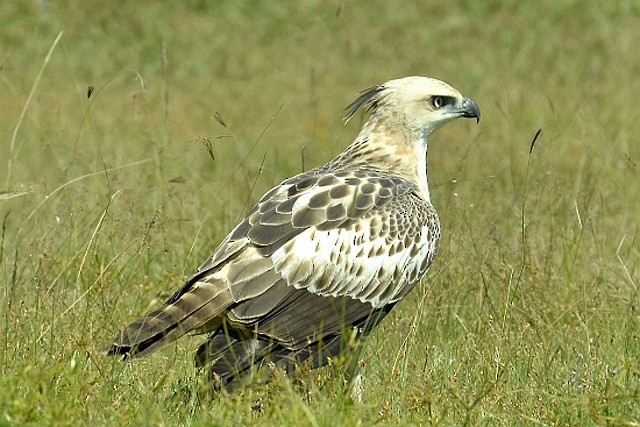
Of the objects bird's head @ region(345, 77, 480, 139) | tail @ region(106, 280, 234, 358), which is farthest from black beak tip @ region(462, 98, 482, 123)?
tail @ region(106, 280, 234, 358)

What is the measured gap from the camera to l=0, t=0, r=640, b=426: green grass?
5.25 m

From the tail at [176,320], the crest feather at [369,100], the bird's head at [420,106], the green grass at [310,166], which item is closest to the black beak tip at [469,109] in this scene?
the bird's head at [420,106]

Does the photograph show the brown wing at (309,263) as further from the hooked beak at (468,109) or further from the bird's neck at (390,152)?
the hooked beak at (468,109)

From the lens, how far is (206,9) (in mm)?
18000

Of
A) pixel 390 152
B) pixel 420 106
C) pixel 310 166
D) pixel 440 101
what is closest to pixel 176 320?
pixel 390 152

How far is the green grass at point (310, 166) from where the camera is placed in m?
5.25

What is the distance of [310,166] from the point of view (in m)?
10.9

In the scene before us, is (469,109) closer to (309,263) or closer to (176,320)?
(309,263)

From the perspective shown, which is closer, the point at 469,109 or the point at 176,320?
the point at 176,320

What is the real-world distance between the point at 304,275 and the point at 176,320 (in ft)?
2.11

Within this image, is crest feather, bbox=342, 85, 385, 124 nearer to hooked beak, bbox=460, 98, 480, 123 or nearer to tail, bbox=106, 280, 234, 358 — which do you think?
hooked beak, bbox=460, 98, 480, 123

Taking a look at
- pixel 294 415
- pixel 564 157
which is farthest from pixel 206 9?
pixel 294 415

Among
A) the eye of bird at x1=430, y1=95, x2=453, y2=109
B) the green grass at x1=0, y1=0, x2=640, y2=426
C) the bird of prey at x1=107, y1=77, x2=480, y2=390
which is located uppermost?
the eye of bird at x1=430, y1=95, x2=453, y2=109

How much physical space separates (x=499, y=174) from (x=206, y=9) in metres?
8.48
